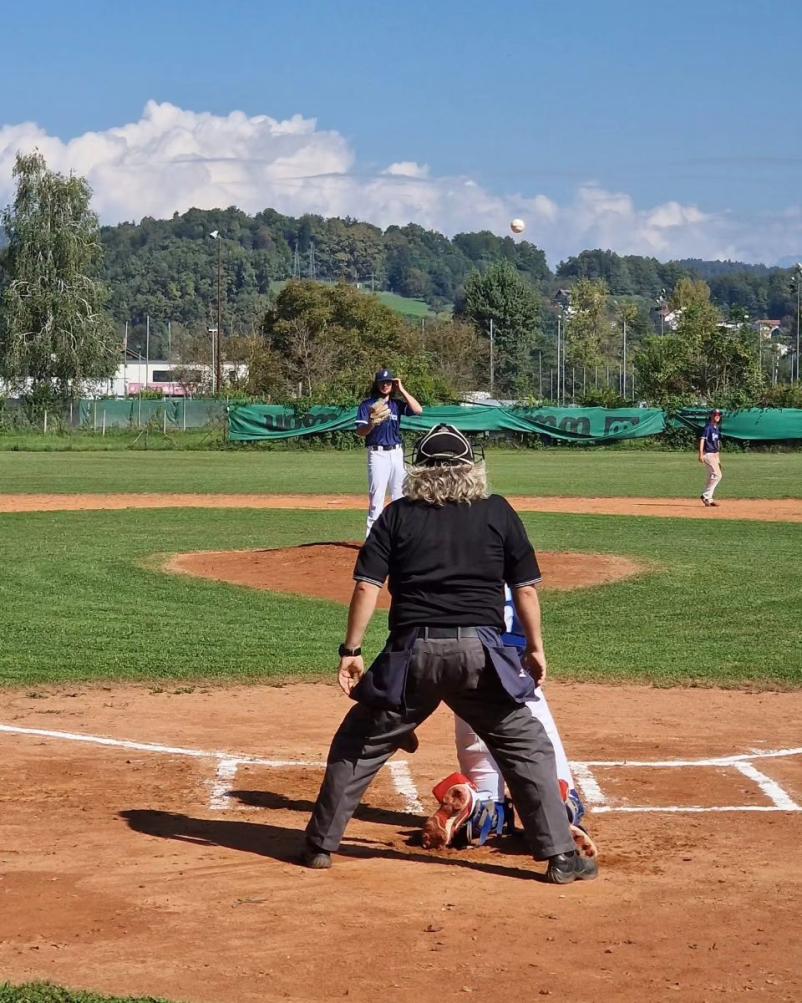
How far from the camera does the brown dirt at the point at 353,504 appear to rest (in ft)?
88.8

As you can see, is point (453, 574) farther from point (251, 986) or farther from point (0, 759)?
point (0, 759)

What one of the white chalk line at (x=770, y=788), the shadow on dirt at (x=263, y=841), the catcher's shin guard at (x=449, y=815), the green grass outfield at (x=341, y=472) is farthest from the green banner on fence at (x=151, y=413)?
the catcher's shin guard at (x=449, y=815)

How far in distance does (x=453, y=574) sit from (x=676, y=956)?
6.04 feet

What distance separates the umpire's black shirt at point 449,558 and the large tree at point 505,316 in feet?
402

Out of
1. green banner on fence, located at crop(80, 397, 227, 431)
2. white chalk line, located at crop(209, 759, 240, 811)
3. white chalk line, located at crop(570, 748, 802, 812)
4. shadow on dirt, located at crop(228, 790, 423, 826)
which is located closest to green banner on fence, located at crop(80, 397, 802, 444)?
green banner on fence, located at crop(80, 397, 227, 431)

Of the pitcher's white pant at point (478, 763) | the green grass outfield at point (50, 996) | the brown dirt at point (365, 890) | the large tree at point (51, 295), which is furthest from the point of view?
the large tree at point (51, 295)

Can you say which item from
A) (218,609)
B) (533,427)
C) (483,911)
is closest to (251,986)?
(483,911)

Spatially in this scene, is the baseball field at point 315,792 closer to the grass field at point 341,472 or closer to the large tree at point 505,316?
the grass field at point 341,472

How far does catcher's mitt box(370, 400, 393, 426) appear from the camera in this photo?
54.1ft

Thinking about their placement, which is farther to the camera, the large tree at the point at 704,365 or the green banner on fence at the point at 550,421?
the large tree at the point at 704,365

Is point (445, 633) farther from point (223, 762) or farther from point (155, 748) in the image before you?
point (155, 748)

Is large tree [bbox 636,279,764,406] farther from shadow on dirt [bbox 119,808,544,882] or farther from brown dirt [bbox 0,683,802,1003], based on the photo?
shadow on dirt [bbox 119,808,544,882]

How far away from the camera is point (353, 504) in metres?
28.7

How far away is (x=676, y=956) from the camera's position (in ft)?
17.3
